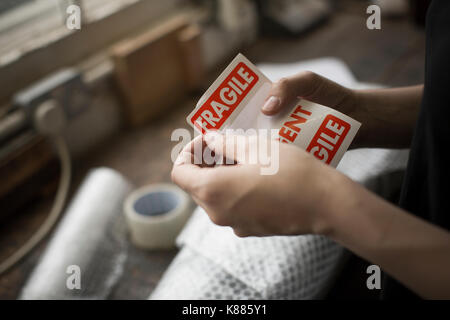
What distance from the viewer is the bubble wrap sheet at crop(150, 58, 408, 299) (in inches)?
22.2

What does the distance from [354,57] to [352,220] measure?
3.47 ft

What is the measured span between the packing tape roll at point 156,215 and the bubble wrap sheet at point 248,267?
0.16 ft

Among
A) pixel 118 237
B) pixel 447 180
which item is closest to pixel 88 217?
pixel 118 237

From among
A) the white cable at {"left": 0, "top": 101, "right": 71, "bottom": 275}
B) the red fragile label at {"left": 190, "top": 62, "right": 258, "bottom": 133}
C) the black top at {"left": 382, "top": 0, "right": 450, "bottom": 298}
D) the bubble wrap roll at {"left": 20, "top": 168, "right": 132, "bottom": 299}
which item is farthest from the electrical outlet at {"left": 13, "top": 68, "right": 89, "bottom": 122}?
the black top at {"left": 382, "top": 0, "right": 450, "bottom": 298}

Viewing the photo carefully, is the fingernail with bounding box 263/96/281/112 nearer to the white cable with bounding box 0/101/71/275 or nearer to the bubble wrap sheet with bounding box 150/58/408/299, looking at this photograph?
the bubble wrap sheet with bounding box 150/58/408/299

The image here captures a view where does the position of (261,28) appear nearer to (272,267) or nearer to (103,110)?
(103,110)

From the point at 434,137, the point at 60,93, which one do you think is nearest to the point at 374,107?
the point at 434,137

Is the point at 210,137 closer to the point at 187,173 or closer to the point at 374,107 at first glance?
the point at 187,173

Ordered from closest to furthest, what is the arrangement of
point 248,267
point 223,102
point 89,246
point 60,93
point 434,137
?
point 434,137, point 223,102, point 248,267, point 89,246, point 60,93

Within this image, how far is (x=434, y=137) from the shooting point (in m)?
0.34

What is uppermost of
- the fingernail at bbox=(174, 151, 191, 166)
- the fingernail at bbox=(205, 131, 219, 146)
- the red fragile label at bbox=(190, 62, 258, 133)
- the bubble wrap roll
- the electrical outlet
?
the red fragile label at bbox=(190, 62, 258, 133)

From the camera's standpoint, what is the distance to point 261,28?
4.80 feet

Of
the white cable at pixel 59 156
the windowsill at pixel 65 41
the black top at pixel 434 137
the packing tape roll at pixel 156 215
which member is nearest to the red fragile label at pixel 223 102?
the black top at pixel 434 137

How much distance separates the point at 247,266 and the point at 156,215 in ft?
0.82
